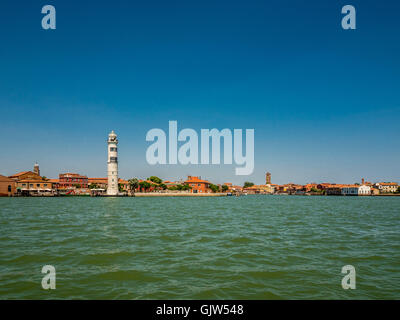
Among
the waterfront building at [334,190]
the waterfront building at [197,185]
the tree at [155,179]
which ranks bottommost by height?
the waterfront building at [334,190]

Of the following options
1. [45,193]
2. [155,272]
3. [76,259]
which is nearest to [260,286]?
[155,272]

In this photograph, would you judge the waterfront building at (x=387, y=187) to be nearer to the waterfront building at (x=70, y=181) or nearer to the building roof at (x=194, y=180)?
the building roof at (x=194, y=180)

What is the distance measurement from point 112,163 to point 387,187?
157 metres

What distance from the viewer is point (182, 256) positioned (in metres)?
10.5

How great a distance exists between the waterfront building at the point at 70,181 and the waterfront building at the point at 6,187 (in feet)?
115

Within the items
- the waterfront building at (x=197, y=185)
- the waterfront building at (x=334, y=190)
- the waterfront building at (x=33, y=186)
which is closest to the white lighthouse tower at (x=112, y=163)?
the waterfront building at (x=33, y=186)

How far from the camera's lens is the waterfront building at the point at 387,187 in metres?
157

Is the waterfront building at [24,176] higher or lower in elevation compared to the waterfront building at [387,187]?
higher

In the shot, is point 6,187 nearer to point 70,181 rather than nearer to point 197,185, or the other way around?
point 70,181

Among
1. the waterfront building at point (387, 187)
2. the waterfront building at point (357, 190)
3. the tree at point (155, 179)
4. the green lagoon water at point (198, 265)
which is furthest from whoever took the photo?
the waterfront building at point (387, 187)

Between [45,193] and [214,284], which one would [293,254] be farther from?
[45,193]

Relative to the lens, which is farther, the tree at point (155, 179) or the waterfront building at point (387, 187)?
the waterfront building at point (387, 187)

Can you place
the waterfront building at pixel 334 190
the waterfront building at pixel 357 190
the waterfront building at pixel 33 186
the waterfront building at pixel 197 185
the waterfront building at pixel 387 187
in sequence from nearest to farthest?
the waterfront building at pixel 33 186 → the waterfront building at pixel 197 185 → the waterfront building at pixel 357 190 → the waterfront building at pixel 334 190 → the waterfront building at pixel 387 187
